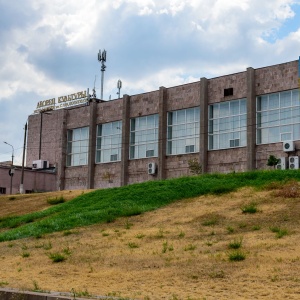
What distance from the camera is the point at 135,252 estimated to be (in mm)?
14906

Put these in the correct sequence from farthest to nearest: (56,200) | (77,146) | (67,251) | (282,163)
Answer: (77,146)
(282,163)
(56,200)
(67,251)

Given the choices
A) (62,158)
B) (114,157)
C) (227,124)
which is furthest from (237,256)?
(62,158)

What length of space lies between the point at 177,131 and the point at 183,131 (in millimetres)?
744

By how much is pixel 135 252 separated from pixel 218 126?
31493 mm

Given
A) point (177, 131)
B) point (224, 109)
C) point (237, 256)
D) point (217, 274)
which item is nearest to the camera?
point (217, 274)

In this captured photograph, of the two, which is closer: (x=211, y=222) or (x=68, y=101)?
(x=211, y=222)

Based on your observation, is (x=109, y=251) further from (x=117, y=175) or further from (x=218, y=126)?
(x=117, y=175)

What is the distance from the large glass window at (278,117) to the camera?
135 feet

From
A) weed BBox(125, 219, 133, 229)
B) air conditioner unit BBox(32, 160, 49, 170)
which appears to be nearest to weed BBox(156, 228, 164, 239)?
weed BBox(125, 219, 133, 229)

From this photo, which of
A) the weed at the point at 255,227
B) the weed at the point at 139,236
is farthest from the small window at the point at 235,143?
the weed at the point at 255,227

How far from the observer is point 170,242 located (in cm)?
1565

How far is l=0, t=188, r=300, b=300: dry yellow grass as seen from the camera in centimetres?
1064

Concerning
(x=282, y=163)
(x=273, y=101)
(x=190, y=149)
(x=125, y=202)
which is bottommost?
(x=125, y=202)

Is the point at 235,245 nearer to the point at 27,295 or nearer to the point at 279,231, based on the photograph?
the point at 279,231
